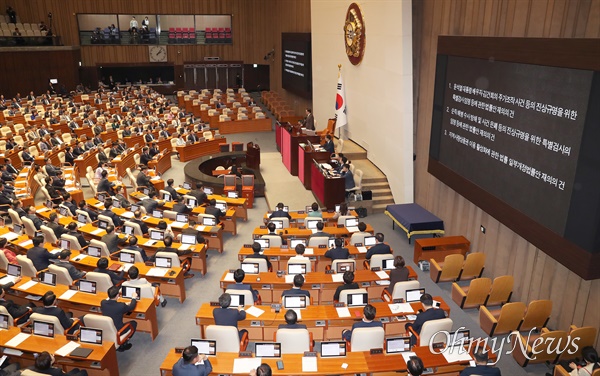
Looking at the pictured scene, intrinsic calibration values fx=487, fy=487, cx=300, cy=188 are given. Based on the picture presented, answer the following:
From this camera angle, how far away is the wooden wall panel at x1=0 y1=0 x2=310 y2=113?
1334 inches

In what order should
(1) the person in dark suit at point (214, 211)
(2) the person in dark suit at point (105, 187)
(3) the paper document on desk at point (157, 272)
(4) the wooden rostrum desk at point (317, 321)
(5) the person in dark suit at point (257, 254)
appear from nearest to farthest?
(4) the wooden rostrum desk at point (317, 321)
(3) the paper document on desk at point (157, 272)
(5) the person in dark suit at point (257, 254)
(1) the person in dark suit at point (214, 211)
(2) the person in dark suit at point (105, 187)

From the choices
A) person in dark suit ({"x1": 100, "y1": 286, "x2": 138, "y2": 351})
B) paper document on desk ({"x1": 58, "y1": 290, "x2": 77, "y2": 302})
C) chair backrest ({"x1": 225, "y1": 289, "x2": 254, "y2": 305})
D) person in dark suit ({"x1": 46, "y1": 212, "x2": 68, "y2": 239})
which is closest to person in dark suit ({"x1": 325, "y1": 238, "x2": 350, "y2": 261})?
chair backrest ({"x1": 225, "y1": 289, "x2": 254, "y2": 305})

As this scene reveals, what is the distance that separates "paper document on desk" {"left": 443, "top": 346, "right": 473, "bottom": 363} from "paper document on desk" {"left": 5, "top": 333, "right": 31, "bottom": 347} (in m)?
6.43

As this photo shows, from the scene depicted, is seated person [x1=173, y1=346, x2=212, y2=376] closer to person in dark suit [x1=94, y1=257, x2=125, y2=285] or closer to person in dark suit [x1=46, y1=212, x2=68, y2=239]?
person in dark suit [x1=94, y1=257, x2=125, y2=285]

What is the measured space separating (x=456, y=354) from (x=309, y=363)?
2.18 m

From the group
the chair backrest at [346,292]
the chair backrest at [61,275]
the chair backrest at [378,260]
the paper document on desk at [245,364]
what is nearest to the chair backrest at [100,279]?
the chair backrest at [61,275]

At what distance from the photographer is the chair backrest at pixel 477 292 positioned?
959 cm

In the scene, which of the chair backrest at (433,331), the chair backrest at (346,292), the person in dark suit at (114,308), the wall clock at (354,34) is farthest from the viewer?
the wall clock at (354,34)

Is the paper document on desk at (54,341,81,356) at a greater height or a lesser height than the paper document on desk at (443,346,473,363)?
lesser

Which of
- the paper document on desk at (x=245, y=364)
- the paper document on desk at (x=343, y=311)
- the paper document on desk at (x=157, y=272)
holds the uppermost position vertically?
the paper document on desk at (x=245, y=364)

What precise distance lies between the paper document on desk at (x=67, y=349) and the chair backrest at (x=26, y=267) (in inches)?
111

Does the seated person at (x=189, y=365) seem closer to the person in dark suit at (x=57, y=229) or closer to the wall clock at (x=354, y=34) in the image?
the person in dark suit at (x=57, y=229)

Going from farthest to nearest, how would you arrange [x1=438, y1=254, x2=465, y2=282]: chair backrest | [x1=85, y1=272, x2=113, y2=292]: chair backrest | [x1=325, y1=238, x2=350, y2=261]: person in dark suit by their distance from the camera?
[x1=438, y1=254, x2=465, y2=282]: chair backrest → [x1=325, y1=238, x2=350, y2=261]: person in dark suit → [x1=85, y1=272, x2=113, y2=292]: chair backrest

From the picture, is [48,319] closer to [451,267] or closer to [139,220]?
[139,220]
